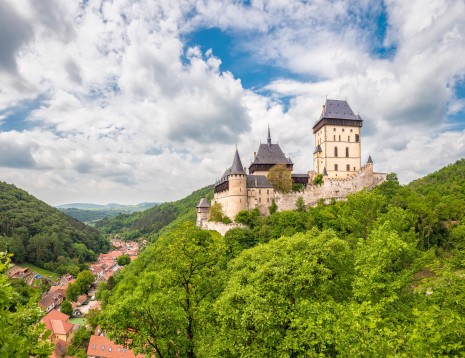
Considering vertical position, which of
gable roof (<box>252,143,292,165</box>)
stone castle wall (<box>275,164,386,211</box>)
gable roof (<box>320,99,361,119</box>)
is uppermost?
gable roof (<box>320,99,361,119</box>)

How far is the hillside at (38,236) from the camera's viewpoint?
99125mm

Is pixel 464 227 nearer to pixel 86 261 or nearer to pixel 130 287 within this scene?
pixel 130 287

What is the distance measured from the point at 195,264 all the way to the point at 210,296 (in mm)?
2557

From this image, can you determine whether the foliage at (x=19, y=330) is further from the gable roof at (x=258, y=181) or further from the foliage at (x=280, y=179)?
the foliage at (x=280, y=179)

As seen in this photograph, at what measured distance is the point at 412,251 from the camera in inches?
703

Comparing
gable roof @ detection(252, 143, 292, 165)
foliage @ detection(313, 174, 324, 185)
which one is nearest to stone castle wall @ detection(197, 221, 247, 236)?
gable roof @ detection(252, 143, 292, 165)

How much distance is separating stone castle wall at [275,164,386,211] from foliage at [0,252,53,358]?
4819 centimetres

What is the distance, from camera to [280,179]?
5450cm

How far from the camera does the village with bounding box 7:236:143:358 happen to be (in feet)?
131

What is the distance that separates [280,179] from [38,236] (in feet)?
302

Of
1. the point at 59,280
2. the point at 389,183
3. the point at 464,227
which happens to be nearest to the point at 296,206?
the point at 389,183

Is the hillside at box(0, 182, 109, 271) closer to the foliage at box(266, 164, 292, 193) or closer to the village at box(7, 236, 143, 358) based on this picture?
the village at box(7, 236, 143, 358)

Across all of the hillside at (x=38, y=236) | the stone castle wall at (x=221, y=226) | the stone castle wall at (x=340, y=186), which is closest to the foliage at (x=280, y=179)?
the stone castle wall at (x=340, y=186)

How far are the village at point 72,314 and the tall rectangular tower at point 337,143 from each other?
4473 centimetres
